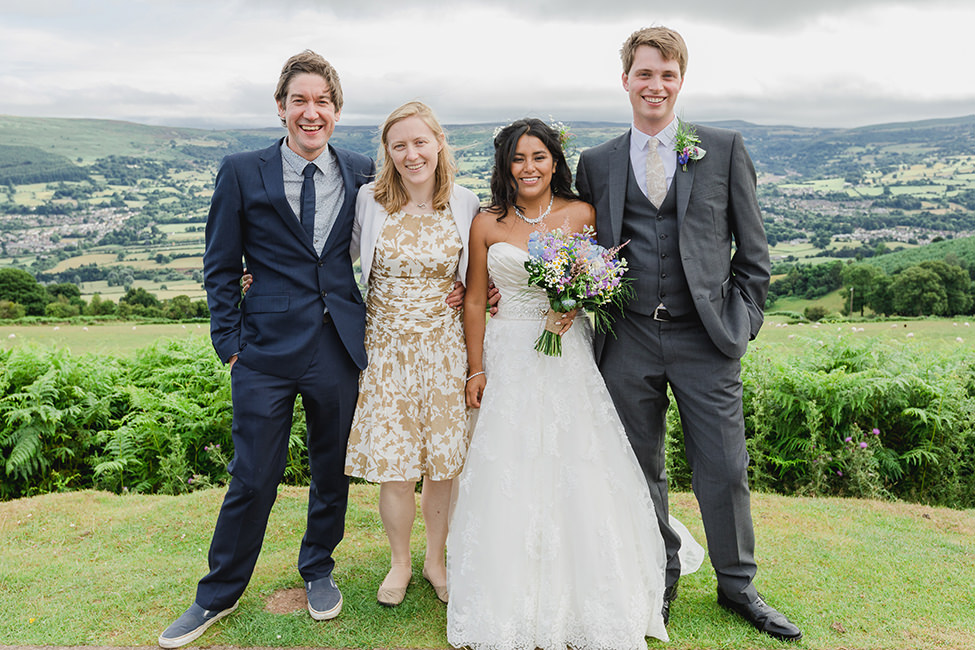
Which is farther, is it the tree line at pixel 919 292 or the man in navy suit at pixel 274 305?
the tree line at pixel 919 292

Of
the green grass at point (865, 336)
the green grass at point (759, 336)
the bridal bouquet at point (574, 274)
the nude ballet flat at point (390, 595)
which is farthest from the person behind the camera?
the green grass at point (759, 336)

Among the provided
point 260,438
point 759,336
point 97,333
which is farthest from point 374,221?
point 97,333

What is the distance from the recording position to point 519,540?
159 inches

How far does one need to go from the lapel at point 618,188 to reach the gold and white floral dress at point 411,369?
1017 millimetres

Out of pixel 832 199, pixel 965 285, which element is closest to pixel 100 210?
pixel 832 199

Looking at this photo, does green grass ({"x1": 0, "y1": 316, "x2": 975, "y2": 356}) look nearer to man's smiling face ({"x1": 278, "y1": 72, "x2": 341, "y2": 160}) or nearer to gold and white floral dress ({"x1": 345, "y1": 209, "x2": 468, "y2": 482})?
gold and white floral dress ({"x1": 345, "y1": 209, "x2": 468, "y2": 482})

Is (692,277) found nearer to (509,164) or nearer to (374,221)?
(509,164)

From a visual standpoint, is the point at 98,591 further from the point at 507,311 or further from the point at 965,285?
the point at 965,285

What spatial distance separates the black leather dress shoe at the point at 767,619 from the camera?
4.03 m

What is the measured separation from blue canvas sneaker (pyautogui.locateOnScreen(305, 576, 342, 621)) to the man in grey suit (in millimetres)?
2332

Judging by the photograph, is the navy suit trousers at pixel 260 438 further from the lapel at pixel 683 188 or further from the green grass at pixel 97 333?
the green grass at pixel 97 333

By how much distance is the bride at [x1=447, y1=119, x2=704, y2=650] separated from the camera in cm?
397

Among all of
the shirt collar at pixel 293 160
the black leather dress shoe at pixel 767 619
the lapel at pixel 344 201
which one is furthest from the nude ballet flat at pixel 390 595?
the shirt collar at pixel 293 160

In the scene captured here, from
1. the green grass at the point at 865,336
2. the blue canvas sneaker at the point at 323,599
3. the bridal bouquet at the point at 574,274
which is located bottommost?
the blue canvas sneaker at the point at 323,599
